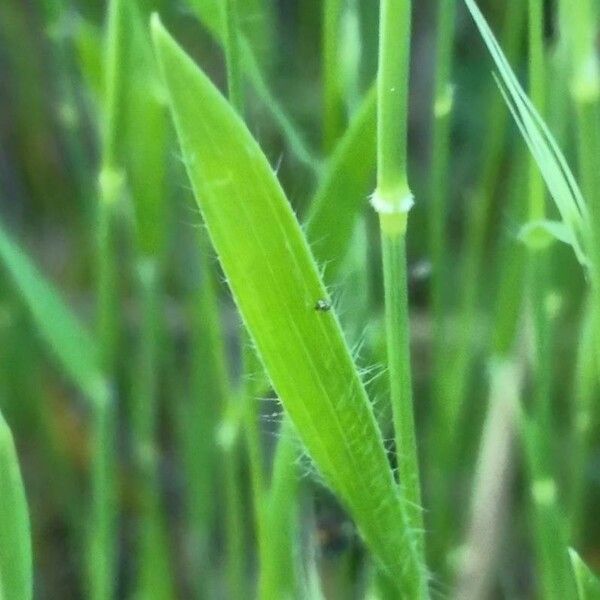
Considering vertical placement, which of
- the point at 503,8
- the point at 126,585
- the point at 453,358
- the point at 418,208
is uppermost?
the point at 503,8

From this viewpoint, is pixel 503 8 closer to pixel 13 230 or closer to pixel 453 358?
pixel 453 358

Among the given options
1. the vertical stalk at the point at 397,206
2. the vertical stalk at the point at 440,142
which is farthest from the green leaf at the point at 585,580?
the vertical stalk at the point at 440,142

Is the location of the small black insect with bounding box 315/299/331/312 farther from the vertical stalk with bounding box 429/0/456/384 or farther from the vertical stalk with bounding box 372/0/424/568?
the vertical stalk with bounding box 429/0/456/384

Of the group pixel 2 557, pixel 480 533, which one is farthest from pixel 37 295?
pixel 480 533

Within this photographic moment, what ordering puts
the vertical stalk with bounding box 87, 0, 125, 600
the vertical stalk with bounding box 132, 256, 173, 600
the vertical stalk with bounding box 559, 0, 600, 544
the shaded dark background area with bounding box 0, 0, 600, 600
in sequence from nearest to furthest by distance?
the vertical stalk with bounding box 559, 0, 600, 544, the vertical stalk with bounding box 87, 0, 125, 600, the vertical stalk with bounding box 132, 256, 173, 600, the shaded dark background area with bounding box 0, 0, 600, 600

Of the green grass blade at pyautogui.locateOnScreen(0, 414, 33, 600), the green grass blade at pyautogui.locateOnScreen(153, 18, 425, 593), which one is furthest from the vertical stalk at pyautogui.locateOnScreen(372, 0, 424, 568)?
the green grass blade at pyautogui.locateOnScreen(0, 414, 33, 600)

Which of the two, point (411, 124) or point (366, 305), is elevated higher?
point (411, 124)
